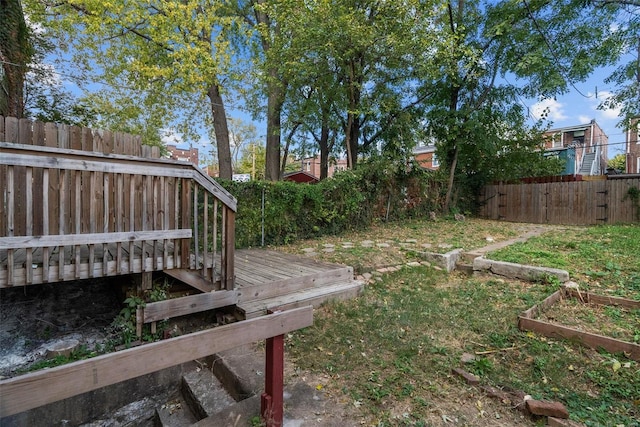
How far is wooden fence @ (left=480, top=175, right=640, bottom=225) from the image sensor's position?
34.2ft

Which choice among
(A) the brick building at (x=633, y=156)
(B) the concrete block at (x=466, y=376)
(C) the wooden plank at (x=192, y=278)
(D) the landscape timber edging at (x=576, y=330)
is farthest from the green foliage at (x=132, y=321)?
(A) the brick building at (x=633, y=156)

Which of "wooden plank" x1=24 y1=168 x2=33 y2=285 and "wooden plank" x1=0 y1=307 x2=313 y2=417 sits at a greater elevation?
"wooden plank" x1=24 y1=168 x2=33 y2=285

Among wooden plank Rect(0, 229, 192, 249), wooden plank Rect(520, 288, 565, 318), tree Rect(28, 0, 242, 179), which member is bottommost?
wooden plank Rect(520, 288, 565, 318)

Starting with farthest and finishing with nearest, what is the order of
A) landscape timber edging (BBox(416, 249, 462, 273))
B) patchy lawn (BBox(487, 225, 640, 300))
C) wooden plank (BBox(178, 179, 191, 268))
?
landscape timber edging (BBox(416, 249, 462, 273)), patchy lawn (BBox(487, 225, 640, 300)), wooden plank (BBox(178, 179, 191, 268))

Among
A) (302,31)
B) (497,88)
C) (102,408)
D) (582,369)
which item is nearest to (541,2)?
(497,88)

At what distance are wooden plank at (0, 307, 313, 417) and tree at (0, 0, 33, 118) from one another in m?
6.18

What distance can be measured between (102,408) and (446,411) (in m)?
2.79

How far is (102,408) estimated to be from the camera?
8.97ft

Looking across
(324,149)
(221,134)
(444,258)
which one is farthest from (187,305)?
(324,149)

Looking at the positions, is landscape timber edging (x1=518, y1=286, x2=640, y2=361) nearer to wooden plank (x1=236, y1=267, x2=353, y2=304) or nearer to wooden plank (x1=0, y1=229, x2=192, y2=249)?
wooden plank (x1=236, y1=267, x2=353, y2=304)

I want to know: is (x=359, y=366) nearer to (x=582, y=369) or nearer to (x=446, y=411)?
(x=446, y=411)

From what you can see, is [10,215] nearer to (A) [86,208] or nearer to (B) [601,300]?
(A) [86,208]

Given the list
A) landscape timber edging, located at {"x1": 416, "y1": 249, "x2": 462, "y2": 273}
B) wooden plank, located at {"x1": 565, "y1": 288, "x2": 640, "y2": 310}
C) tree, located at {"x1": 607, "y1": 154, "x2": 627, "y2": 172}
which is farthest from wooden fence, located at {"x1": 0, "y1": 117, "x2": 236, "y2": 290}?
tree, located at {"x1": 607, "y1": 154, "x2": 627, "y2": 172}

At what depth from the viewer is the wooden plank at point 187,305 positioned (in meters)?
3.02
